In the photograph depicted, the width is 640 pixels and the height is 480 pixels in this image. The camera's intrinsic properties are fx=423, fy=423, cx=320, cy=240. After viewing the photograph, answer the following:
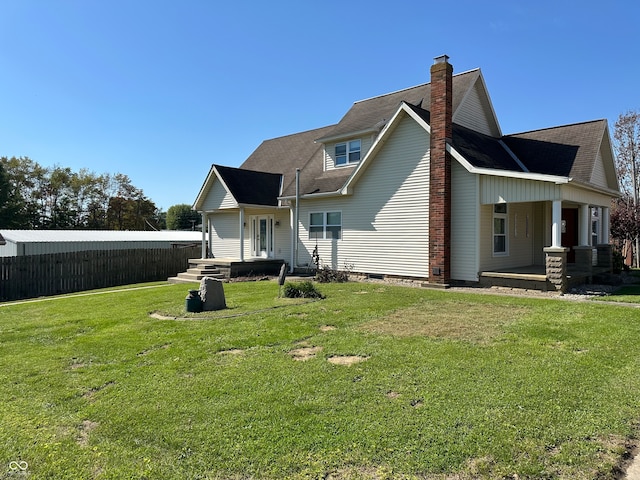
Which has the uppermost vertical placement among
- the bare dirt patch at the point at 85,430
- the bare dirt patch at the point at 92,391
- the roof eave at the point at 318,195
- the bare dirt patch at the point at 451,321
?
the roof eave at the point at 318,195

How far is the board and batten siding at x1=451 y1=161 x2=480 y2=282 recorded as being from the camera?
1335cm

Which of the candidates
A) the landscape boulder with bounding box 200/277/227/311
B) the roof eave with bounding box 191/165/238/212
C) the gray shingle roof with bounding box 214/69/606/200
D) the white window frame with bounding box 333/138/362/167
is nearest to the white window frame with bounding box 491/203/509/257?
the gray shingle roof with bounding box 214/69/606/200

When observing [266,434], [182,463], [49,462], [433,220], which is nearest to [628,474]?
[266,434]

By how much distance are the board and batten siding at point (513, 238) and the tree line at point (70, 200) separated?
52.6m

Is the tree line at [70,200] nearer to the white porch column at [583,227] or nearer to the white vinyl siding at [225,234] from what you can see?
the white vinyl siding at [225,234]

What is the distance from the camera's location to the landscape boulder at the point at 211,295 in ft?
33.5

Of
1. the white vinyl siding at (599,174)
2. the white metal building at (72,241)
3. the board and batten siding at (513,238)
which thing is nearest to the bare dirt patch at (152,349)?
the board and batten siding at (513,238)

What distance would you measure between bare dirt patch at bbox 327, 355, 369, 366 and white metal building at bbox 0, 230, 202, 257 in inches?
982

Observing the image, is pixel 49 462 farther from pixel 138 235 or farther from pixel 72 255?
pixel 138 235

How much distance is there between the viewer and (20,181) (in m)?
54.2

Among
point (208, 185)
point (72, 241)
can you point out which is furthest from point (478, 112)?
point (72, 241)

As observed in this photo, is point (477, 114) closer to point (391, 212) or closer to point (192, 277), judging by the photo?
point (391, 212)

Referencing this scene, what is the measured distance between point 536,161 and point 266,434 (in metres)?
15.7

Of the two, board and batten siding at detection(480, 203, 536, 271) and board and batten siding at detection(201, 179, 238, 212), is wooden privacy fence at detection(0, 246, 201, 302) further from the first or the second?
board and batten siding at detection(480, 203, 536, 271)
